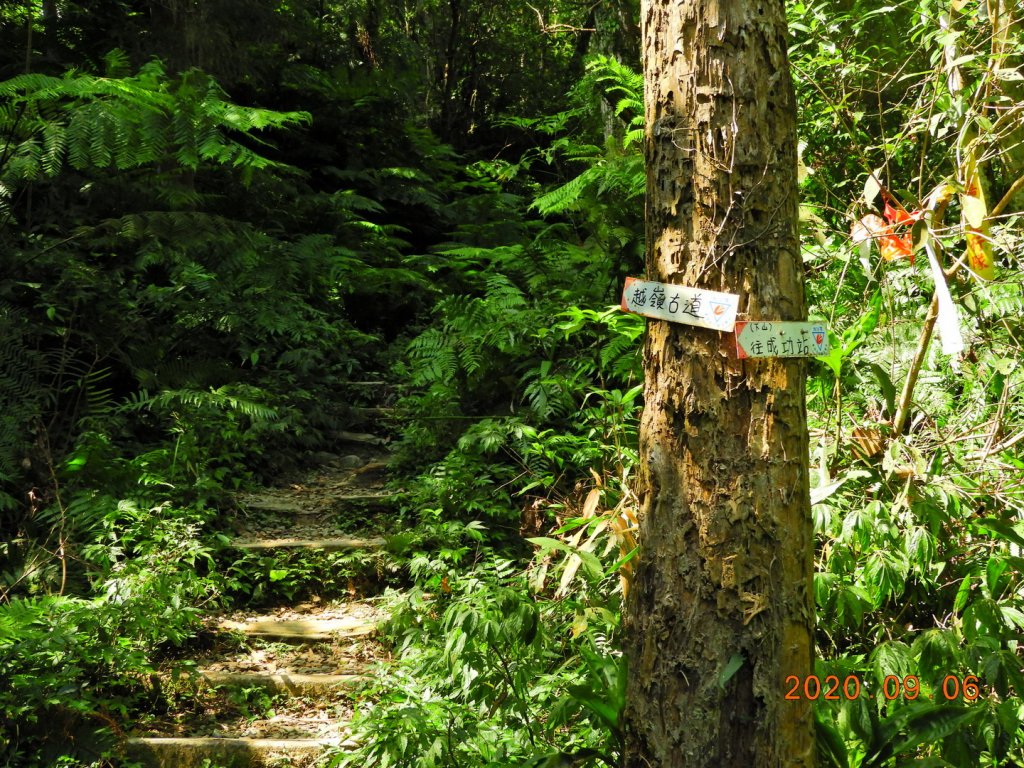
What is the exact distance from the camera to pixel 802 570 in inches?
84.8

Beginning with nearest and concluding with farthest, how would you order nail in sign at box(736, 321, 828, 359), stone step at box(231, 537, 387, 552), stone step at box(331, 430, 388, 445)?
nail in sign at box(736, 321, 828, 359)
stone step at box(231, 537, 387, 552)
stone step at box(331, 430, 388, 445)

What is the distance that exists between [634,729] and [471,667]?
87 cm

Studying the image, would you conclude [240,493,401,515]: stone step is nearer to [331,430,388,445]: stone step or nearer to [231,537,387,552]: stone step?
[231,537,387,552]: stone step

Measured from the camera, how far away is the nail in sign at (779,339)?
6.81 ft

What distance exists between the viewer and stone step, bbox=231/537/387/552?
5055 millimetres

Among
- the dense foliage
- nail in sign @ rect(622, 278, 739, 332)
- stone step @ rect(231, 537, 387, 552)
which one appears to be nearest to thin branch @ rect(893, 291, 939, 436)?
the dense foliage

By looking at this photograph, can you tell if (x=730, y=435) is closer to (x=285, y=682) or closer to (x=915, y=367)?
(x=915, y=367)

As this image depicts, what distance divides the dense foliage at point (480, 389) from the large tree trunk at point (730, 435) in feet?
1.00

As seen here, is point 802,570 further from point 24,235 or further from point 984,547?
point 24,235

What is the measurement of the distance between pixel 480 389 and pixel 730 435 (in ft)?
12.8

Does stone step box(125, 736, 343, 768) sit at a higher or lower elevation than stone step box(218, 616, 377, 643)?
lower
